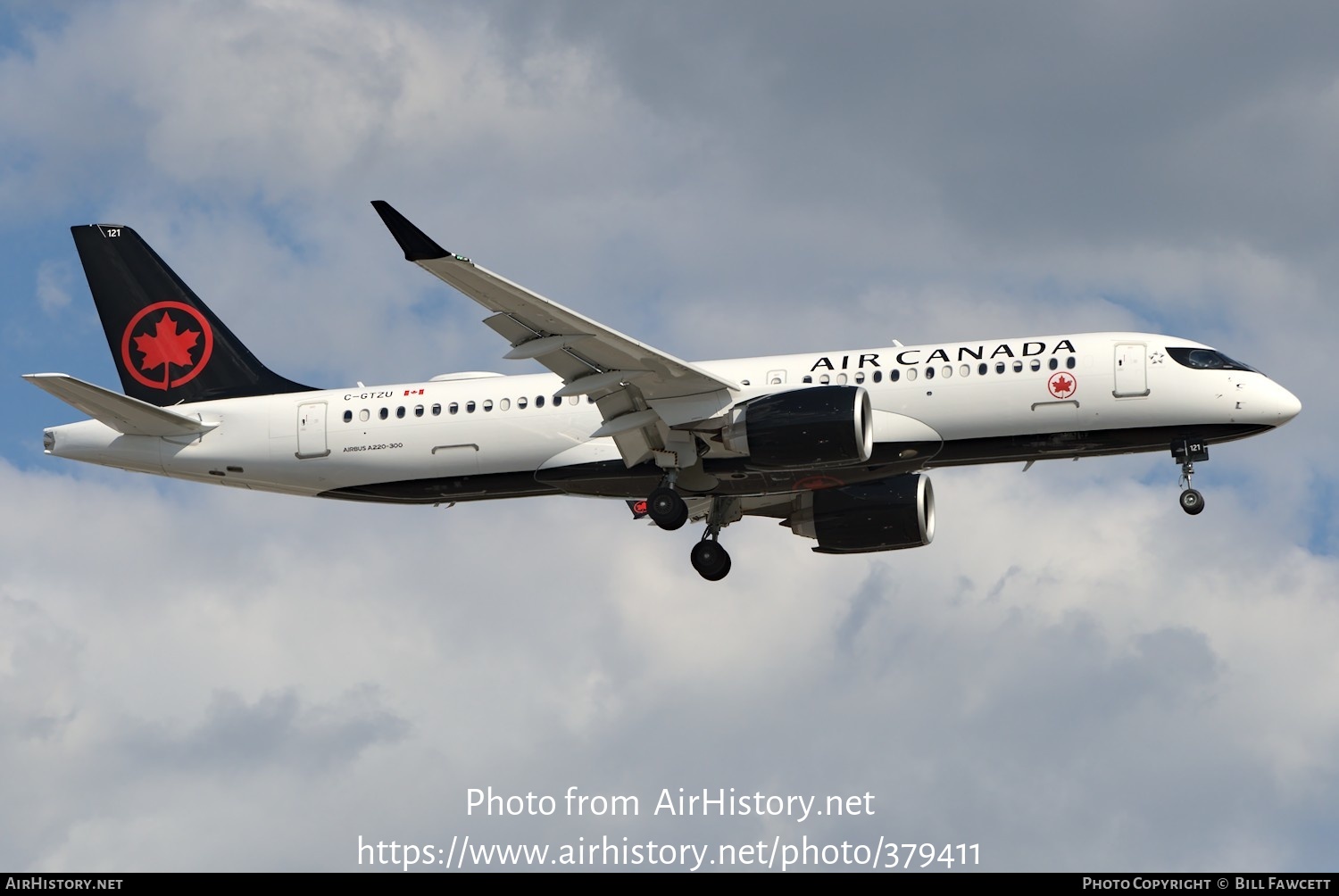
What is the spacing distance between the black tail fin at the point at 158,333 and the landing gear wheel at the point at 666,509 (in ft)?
35.7

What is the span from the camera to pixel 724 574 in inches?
2004

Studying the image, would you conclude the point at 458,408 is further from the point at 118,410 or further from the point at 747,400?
the point at 118,410

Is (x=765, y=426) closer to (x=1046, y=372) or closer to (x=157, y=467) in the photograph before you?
(x=1046, y=372)

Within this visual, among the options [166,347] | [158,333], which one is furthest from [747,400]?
[158,333]

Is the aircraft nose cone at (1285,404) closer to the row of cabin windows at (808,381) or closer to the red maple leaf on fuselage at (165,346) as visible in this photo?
the row of cabin windows at (808,381)

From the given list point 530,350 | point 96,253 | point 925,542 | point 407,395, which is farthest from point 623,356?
point 96,253

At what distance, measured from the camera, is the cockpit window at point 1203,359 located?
4531 cm

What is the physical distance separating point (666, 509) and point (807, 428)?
4.91m

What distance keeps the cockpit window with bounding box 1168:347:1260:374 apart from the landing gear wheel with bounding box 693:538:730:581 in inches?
520

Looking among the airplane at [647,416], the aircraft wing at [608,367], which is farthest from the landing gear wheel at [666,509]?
the aircraft wing at [608,367]

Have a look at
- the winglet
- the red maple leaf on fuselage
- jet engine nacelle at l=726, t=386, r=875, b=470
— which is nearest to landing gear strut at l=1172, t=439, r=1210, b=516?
jet engine nacelle at l=726, t=386, r=875, b=470

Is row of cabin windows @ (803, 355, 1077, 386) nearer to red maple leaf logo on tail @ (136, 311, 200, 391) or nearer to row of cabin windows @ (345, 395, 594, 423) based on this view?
row of cabin windows @ (345, 395, 594, 423)
